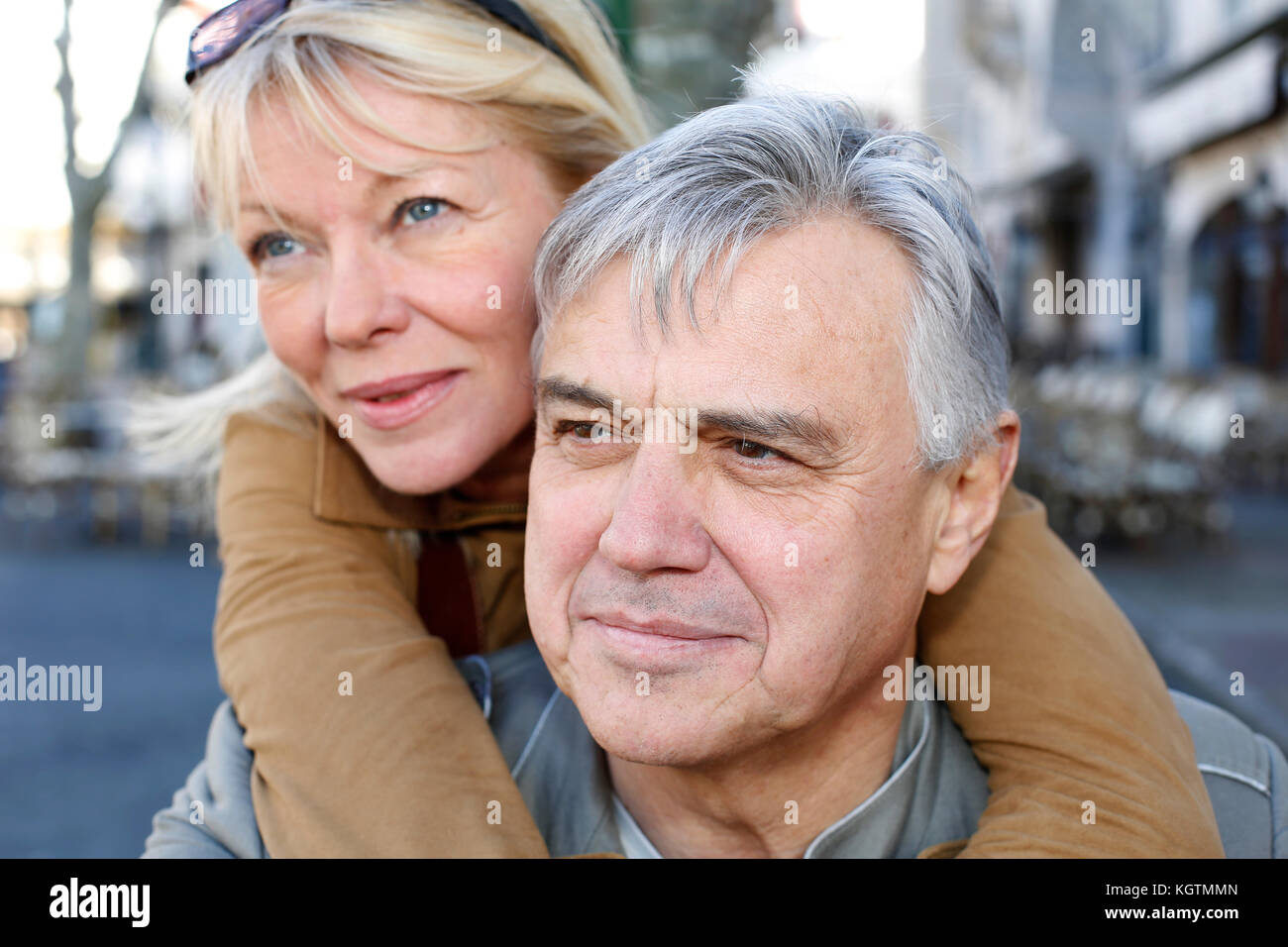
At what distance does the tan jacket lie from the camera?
68.1 inches

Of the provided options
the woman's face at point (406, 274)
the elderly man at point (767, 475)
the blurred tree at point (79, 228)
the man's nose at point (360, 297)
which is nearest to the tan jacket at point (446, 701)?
the elderly man at point (767, 475)

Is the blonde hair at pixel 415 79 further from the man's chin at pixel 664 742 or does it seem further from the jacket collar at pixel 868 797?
the man's chin at pixel 664 742

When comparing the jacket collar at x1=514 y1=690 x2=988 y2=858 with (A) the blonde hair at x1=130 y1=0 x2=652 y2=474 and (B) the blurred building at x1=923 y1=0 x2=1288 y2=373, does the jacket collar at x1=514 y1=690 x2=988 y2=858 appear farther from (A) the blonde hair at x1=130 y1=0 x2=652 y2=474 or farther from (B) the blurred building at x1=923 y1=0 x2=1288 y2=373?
(B) the blurred building at x1=923 y1=0 x2=1288 y2=373

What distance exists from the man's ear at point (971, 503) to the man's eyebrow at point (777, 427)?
273 mm

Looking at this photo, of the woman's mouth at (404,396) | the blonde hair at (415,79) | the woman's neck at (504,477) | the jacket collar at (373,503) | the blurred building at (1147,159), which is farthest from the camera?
the blurred building at (1147,159)

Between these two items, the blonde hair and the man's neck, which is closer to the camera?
the man's neck

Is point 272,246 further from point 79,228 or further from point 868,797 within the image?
point 79,228

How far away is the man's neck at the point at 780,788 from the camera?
6.16 ft

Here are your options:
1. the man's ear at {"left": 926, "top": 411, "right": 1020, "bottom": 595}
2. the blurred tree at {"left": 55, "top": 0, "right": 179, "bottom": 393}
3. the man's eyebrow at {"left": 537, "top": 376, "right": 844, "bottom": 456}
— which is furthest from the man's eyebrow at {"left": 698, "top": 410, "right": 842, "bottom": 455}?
the blurred tree at {"left": 55, "top": 0, "right": 179, "bottom": 393}

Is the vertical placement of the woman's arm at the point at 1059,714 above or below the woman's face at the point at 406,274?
below

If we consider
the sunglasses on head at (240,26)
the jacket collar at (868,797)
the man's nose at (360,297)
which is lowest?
the jacket collar at (868,797)

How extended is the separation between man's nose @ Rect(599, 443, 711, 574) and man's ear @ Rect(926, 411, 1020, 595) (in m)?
0.42
